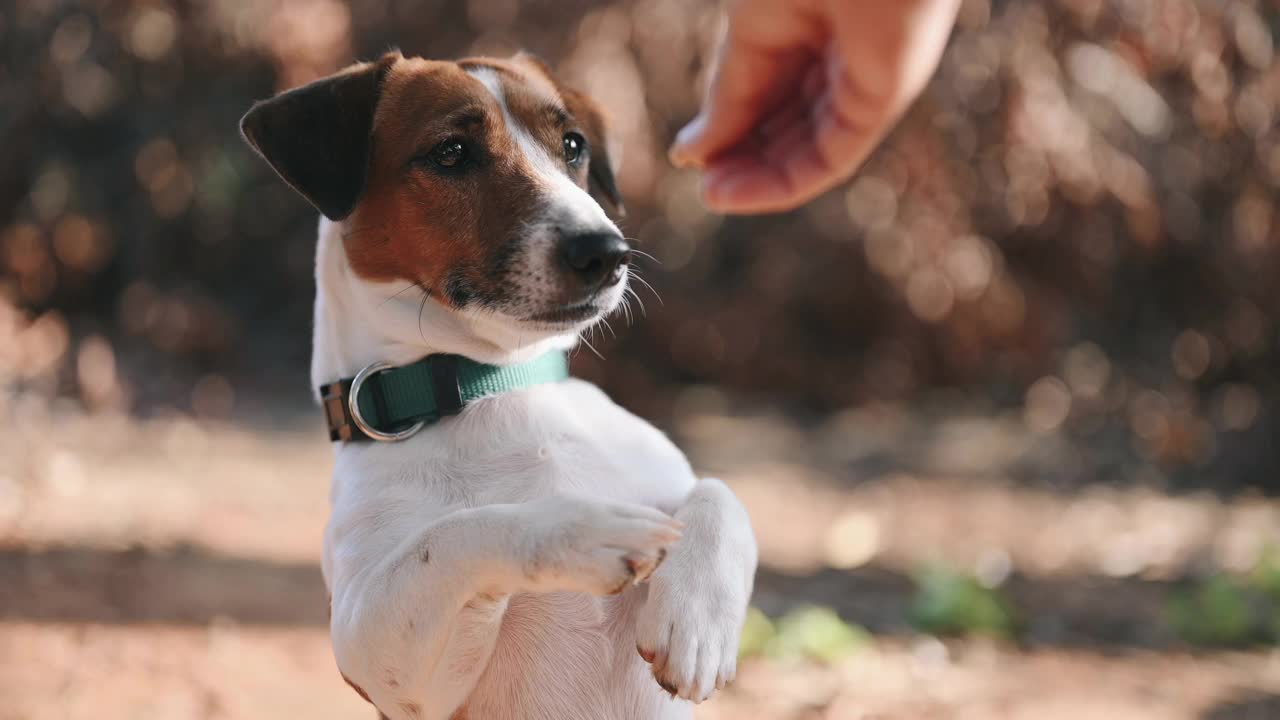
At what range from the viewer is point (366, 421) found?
2.23 meters

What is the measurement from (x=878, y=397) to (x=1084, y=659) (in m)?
4.14

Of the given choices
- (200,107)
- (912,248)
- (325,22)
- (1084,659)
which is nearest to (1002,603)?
(1084,659)

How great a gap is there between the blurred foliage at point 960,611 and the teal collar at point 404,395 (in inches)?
126

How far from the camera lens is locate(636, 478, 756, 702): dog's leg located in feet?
6.25

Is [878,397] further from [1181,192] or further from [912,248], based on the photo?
[1181,192]

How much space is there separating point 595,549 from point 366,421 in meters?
0.65

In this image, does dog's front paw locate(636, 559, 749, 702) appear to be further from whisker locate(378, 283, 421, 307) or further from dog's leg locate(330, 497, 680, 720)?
whisker locate(378, 283, 421, 307)

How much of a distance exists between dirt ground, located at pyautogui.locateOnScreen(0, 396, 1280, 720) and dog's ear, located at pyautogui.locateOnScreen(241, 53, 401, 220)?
7.84 ft

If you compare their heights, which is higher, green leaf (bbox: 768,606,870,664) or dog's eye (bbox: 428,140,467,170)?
dog's eye (bbox: 428,140,467,170)

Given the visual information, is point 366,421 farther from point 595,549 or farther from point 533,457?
point 595,549

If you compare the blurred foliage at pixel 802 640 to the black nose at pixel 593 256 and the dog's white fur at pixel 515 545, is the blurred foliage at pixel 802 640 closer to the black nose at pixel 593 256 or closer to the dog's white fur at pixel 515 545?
the dog's white fur at pixel 515 545

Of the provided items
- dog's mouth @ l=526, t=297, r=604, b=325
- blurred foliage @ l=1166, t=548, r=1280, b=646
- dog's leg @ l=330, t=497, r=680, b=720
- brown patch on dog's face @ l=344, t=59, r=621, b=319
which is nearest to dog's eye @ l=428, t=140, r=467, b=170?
brown patch on dog's face @ l=344, t=59, r=621, b=319

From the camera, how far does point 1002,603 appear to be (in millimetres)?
5062

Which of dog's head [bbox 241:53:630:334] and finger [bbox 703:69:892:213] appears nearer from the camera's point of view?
dog's head [bbox 241:53:630:334]
